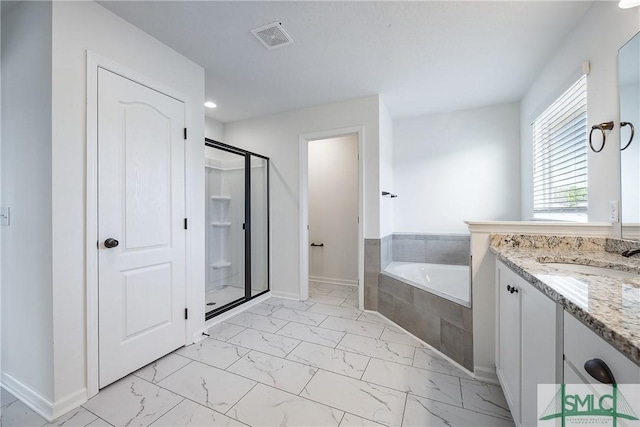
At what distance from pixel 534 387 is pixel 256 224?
2956 mm

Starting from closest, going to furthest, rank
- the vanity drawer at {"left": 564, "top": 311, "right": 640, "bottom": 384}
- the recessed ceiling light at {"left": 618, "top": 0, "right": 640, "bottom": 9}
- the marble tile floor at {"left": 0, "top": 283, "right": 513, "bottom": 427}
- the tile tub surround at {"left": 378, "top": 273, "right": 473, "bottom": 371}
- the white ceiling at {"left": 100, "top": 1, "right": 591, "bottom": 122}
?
the vanity drawer at {"left": 564, "top": 311, "right": 640, "bottom": 384} < the recessed ceiling light at {"left": 618, "top": 0, "right": 640, "bottom": 9} < the marble tile floor at {"left": 0, "top": 283, "right": 513, "bottom": 427} < the white ceiling at {"left": 100, "top": 1, "right": 591, "bottom": 122} < the tile tub surround at {"left": 378, "top": 273, "right": 473, "bottom": 371}

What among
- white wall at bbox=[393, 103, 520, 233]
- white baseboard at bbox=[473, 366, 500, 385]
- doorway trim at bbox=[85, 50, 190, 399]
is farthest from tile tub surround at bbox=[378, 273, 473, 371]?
doorway trim at bbox=[85, 50, 190, 399]

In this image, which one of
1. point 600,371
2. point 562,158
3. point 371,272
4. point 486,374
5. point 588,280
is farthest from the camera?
point 371,272

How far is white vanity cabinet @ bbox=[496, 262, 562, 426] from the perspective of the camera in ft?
2.80

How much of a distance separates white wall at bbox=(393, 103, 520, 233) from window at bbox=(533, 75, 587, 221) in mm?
443

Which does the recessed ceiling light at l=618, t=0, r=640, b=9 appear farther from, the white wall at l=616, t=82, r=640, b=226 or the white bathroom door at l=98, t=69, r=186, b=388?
the white bathroom door at l=98, t=69, r=186, b=388

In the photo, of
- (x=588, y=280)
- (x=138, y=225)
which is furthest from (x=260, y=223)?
(x=588, y=280)

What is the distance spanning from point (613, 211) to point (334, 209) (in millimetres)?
2952

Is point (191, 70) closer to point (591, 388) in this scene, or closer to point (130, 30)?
point (130, 30)

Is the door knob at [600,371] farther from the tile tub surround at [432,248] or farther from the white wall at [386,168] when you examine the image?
the tile tub surround at [432,248]

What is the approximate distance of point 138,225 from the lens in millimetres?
1782

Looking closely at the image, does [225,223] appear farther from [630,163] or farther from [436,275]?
[630,163]

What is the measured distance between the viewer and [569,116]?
1.98 m

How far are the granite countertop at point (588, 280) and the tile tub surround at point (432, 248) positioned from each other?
1684 mm
